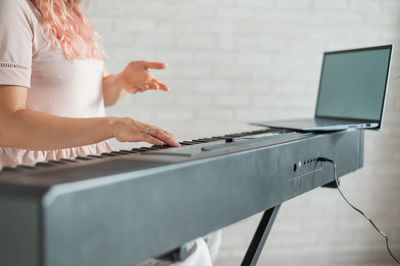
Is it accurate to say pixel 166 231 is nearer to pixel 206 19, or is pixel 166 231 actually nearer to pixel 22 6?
pixel 22 6

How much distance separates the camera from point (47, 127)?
37.2 inches

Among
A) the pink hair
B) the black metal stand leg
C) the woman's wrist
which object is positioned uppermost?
the pink hair

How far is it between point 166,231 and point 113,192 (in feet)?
0.40

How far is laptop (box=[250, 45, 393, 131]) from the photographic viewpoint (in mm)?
1420

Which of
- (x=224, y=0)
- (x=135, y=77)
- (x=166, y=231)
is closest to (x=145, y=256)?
(x=166, y=231)

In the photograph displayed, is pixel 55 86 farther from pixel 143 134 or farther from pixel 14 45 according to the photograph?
pixel 143 134

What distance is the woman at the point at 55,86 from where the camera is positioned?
0.94 m

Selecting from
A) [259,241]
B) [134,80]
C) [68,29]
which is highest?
[68,29]

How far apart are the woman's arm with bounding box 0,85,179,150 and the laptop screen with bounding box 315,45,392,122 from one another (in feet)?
2.79

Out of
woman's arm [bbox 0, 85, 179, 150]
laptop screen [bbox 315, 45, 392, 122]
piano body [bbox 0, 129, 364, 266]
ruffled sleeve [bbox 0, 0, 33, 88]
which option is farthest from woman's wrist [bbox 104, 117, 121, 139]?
laptop screen [bbox 315, 45, 392, 122]

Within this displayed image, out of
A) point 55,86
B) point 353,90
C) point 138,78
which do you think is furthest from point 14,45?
point 353,90

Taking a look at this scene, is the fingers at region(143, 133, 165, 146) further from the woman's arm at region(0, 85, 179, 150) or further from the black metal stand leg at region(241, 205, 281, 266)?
the black metal stand leg at region(241, 205, 281, 266)

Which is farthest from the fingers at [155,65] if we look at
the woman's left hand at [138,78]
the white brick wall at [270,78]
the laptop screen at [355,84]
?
the white brick wall at [270,78]

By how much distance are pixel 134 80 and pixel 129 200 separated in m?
0.87
